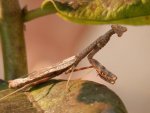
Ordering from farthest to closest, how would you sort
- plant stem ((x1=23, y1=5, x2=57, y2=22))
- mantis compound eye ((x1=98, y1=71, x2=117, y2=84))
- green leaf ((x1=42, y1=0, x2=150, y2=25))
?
mantis compound eye ((x1=98, y1=71, x2=117, y2=84)) < plant stem ((x1=23, y1=5, x2=57, y2=22)) < green leaf ((x1=42, y1=0, x2=150, y2=25))

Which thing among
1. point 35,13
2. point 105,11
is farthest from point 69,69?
point 105,11

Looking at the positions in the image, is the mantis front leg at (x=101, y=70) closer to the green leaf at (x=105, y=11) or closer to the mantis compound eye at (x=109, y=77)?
the mantis compound eye at (x=109, y=77)

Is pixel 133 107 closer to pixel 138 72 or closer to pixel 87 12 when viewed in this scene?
pixel 138 72

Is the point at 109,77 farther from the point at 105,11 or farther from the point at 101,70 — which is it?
the point at 105,11

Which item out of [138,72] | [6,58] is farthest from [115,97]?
[138,72]

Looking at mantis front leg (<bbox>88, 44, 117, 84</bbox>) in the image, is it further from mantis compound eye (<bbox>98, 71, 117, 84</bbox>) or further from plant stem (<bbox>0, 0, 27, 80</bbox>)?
plant stem (<bbox>0, 0, 27, 80</bbox>)

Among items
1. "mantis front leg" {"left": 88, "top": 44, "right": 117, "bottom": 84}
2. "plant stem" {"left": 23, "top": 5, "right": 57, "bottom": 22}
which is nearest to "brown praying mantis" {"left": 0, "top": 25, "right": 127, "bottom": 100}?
"mantis front leg" {"left": 88, "top": 44, "right": 117, "bottom": 84}

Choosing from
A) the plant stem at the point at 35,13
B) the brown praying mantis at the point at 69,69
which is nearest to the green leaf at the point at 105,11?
the plant stem at the point at 35,13
